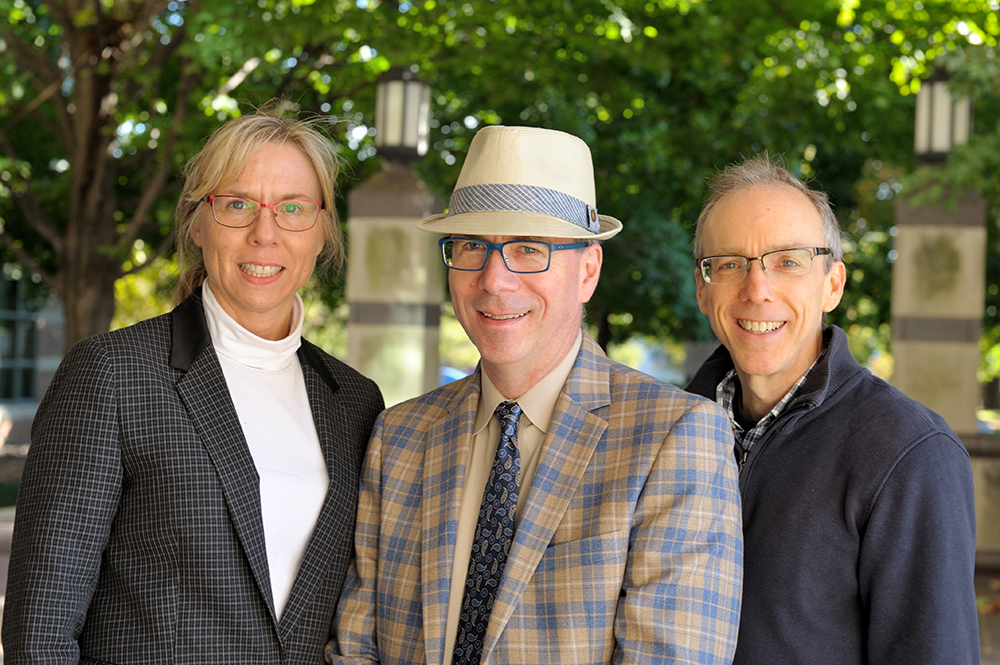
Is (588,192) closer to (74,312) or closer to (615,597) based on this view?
(615,597)

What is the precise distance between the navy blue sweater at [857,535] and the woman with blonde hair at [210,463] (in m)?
1.18

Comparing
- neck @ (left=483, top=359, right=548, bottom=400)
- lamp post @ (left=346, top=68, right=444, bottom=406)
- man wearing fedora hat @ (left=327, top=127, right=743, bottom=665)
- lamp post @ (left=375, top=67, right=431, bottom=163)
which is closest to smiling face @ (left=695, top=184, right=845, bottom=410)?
man wearing fedora hat @ (left=327, top=127, right=743, bottom=665)

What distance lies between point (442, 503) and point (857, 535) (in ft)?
3.36

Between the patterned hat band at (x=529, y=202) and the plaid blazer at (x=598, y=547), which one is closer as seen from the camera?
the plaid blazer at (x=598, y=547)

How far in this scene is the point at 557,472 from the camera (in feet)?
7.48

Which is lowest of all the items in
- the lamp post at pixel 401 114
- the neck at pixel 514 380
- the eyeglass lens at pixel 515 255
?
the neck at pixel 514 380

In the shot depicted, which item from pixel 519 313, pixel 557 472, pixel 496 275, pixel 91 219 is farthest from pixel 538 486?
pixel 91 219

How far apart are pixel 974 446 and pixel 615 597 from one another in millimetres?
6838

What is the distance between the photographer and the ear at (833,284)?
2596 mm

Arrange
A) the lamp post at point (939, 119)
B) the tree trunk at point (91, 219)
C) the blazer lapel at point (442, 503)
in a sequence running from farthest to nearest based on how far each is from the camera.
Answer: the tree trunk at point (91, 219) → the lamp post at point (939, 119) → the blazer lapel at point (442, 503)

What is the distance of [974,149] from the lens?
7.16m

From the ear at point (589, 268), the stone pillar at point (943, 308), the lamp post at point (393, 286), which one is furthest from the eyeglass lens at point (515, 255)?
the stone pillar at point (943, 308)

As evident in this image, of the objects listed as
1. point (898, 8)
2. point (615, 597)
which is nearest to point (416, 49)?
point (898, 8)

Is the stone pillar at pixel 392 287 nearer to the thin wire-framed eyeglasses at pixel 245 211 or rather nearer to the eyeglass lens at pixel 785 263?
the thin wire-framed eyeglasses at pixel 245 211
